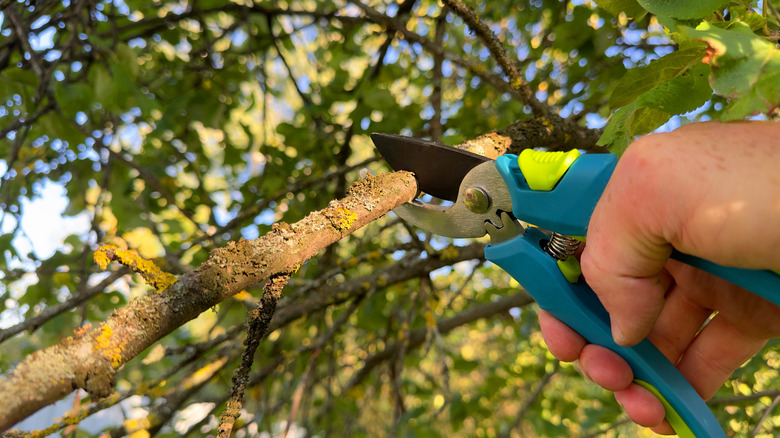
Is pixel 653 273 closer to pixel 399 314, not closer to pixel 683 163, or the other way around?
pixel 683 163

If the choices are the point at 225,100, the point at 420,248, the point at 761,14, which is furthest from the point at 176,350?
the point at 225,100

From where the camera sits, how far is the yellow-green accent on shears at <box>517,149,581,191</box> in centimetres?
91

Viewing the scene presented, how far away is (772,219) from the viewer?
0.60 metres

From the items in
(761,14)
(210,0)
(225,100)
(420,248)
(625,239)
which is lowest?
(420,248)

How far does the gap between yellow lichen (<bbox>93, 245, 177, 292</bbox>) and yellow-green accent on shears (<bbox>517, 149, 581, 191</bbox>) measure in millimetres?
Answer: 665

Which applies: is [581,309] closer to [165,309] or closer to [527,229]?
[527,229]

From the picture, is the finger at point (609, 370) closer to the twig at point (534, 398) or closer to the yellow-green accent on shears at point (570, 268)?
the yellow-green accent on shears at point (570, 268)

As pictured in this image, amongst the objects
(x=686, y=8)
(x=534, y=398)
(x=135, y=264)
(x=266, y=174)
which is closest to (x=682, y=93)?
(x=686, y=8)

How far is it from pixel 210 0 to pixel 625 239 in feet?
8.36

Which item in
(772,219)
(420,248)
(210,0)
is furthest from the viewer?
(210,0)

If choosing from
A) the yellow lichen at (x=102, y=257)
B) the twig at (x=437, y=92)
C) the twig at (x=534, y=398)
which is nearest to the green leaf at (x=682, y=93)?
the twig at (x=437, y=92)

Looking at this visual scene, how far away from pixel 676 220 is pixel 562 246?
1.16 ft

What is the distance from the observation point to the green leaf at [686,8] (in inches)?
29.6

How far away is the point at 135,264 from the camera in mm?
715
